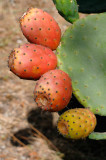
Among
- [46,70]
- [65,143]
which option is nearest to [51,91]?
[46,70]

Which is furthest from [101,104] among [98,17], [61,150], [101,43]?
[61,150]

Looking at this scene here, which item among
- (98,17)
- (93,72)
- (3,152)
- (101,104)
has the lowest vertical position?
(3,152)

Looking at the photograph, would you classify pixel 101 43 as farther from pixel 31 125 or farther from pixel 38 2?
pixel 38 2

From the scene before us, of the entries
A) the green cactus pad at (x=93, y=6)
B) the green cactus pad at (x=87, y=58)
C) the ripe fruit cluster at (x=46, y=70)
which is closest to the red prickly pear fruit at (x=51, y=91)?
the ripe fruit cluster at (x=46, y=70)

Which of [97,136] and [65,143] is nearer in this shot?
[97,136]

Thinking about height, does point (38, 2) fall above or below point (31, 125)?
above

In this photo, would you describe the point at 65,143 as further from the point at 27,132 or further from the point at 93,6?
the point at 93,6
